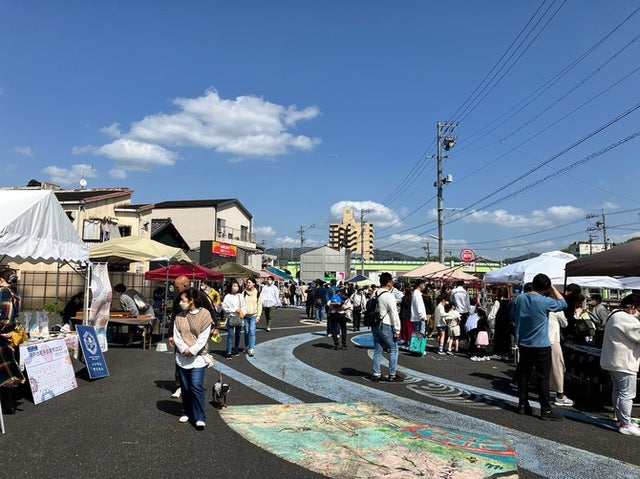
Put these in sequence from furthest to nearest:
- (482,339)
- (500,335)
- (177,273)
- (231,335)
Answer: (177,273) < (500,335) < (482,339) < (231,335)

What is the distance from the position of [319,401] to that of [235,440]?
2.07 meters

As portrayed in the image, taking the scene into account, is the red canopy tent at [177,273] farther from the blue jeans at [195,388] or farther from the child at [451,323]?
the blue jeans at [195,388]

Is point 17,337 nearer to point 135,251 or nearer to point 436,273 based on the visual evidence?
point 135,251

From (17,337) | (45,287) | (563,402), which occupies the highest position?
(45,287)

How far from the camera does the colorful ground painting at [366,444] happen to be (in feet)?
14.5

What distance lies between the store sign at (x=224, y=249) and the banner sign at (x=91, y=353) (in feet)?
105

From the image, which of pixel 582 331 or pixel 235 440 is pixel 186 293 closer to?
pixel 235 440

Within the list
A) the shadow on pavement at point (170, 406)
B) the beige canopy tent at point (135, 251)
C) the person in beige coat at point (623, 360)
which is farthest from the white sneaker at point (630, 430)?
the beige canopy tent at point (135, 251)

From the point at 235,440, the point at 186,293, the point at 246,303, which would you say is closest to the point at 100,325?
the point at 246,303

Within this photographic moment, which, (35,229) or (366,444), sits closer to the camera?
(366,444)

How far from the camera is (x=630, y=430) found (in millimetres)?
5637

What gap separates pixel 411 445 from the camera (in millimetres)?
5031

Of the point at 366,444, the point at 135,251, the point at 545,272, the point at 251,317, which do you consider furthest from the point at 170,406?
the point at 545,272

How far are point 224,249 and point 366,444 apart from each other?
37490 millimetres
